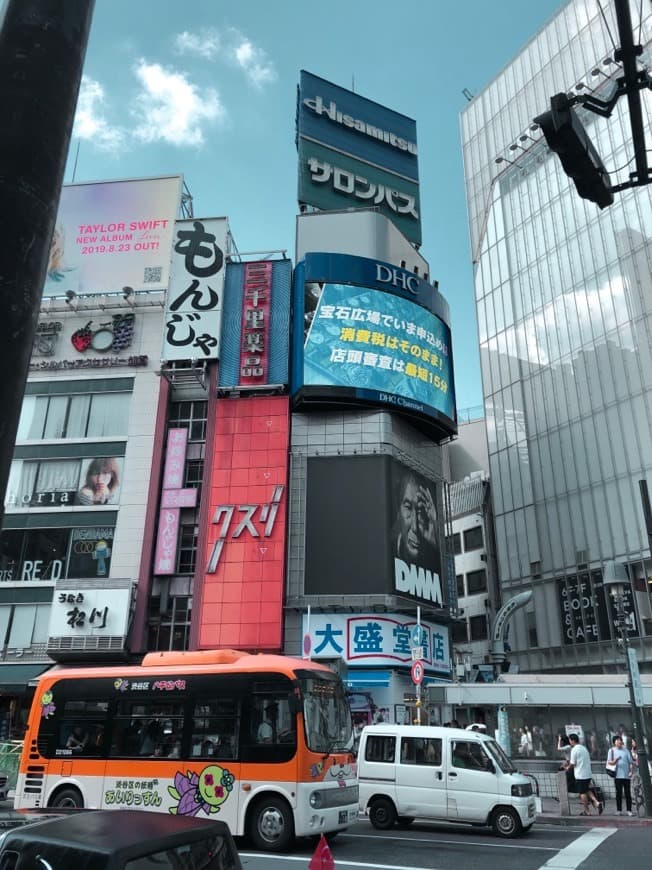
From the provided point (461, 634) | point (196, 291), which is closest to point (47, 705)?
point (196, 291)

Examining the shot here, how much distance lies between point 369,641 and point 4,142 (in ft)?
97.4

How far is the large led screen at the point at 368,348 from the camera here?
3356 cm

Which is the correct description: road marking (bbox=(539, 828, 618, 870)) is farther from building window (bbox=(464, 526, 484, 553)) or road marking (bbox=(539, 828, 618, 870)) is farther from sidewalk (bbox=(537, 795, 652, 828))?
building window (bbox=(464, 526, 484, 553))

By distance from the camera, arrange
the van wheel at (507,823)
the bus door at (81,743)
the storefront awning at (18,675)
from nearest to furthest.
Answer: the van wheel at (507,823) → the bus door at (81,743) → the storefront awning at (18,675)

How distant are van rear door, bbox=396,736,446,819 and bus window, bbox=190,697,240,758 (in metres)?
3.89

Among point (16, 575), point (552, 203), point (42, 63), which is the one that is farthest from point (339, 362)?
point (42, 63)

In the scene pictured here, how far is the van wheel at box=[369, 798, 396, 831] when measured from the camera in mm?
15203

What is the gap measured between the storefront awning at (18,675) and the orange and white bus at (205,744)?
16.1m

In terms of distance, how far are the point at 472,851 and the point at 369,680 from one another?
17.2 metres

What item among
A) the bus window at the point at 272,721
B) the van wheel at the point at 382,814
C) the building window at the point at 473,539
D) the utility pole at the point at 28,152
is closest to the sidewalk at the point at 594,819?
the van wheel at the point at 382,814

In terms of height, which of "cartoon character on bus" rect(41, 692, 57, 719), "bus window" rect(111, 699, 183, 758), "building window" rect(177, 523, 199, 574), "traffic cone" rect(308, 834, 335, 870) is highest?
"building window" rect(177, 523, 199, 574)

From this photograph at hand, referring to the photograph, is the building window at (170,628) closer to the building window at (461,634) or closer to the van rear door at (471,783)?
the van rear door at (471,783)

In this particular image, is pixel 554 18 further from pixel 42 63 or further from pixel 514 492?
pixel 42 63

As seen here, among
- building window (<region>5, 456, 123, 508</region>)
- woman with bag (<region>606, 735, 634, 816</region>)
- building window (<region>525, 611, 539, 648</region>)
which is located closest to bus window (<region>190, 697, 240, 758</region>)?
woman with bag (<region>606, 735, 634, 816</region>)
